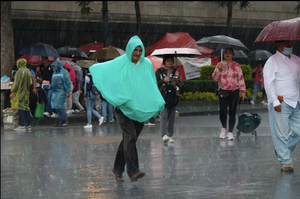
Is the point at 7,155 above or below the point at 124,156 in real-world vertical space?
below

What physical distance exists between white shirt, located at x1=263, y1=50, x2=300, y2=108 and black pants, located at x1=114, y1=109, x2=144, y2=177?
6.27 feet

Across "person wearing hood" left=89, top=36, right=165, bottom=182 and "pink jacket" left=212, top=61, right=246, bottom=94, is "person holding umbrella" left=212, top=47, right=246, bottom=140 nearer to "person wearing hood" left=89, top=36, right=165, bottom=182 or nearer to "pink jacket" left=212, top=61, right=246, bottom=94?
"pink jacket" left=212, top=61, right=246, bottom=94

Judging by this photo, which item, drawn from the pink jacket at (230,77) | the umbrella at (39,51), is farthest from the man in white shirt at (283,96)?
the umbrella at (39,51)

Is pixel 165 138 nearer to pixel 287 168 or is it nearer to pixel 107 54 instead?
pixel 287 168

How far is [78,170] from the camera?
873cm

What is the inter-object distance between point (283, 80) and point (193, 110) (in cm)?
1286

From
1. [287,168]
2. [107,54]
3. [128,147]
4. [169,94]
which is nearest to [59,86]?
[107,54]

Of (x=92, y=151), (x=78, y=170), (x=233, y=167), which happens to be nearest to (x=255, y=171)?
(x=233, y=167)

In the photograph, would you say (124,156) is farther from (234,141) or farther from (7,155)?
(234,141)

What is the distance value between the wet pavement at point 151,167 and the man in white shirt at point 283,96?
371 mm

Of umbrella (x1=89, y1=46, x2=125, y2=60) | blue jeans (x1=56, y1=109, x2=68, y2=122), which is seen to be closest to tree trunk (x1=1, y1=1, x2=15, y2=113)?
umbrella (x1=89, y1=46, x2=125, y2=60)

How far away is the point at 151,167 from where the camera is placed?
8.95 meters

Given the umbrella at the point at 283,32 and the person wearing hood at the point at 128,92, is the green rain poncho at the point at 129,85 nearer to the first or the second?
the person wearing hood at the point at 128,92

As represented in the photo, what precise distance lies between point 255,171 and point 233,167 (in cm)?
48
